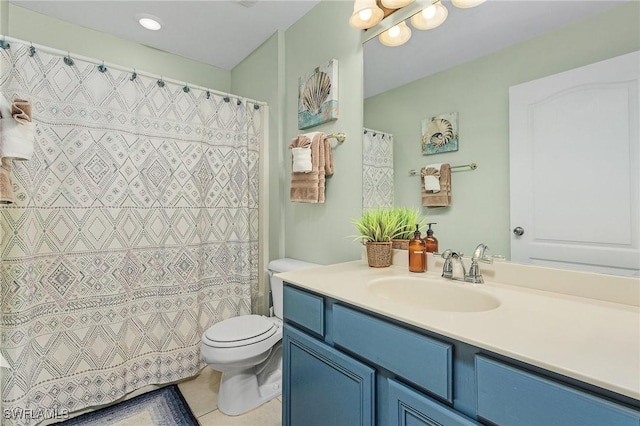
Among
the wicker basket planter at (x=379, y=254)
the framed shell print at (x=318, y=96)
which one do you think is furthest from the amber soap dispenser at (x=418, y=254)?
the framed shell print at (x=318, y=96)

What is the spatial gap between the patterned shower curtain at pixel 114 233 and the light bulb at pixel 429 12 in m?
1.29

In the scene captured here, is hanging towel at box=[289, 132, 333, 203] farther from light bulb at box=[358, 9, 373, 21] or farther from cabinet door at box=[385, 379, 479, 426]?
cabinet door at box=[385, 379, 479, 426]

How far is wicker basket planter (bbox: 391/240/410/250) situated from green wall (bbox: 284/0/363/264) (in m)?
0.25

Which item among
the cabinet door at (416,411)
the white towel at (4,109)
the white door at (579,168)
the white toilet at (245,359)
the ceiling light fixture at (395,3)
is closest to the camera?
the cabinet door at (416,411)

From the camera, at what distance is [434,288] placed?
3.76 feet

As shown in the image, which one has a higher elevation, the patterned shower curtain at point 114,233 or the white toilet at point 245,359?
the patterned shower curtain at point 114,233

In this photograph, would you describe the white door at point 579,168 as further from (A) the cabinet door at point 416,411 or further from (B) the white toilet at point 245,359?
(B) the white toilet at point 245,359

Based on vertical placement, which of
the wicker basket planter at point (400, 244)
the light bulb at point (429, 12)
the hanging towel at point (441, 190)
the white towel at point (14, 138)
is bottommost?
the wicker basket planter at point (400, 244)

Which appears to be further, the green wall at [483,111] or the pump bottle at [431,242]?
the pump bottle at [431,242]

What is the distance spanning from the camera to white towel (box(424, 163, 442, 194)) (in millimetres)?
1303

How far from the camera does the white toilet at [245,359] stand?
1517 millimetres

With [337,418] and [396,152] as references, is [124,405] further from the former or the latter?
[396,152]

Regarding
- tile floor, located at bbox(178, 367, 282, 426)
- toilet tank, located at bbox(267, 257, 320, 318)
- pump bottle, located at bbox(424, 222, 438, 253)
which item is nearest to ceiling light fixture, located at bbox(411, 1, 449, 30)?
pump bottle, located at bbox(424, 222, 438, 253)

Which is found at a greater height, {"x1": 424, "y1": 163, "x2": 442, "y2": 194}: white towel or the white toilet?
{"x1": 424, "y1": 163, "x2": 442, "y2": 194}: white towel
